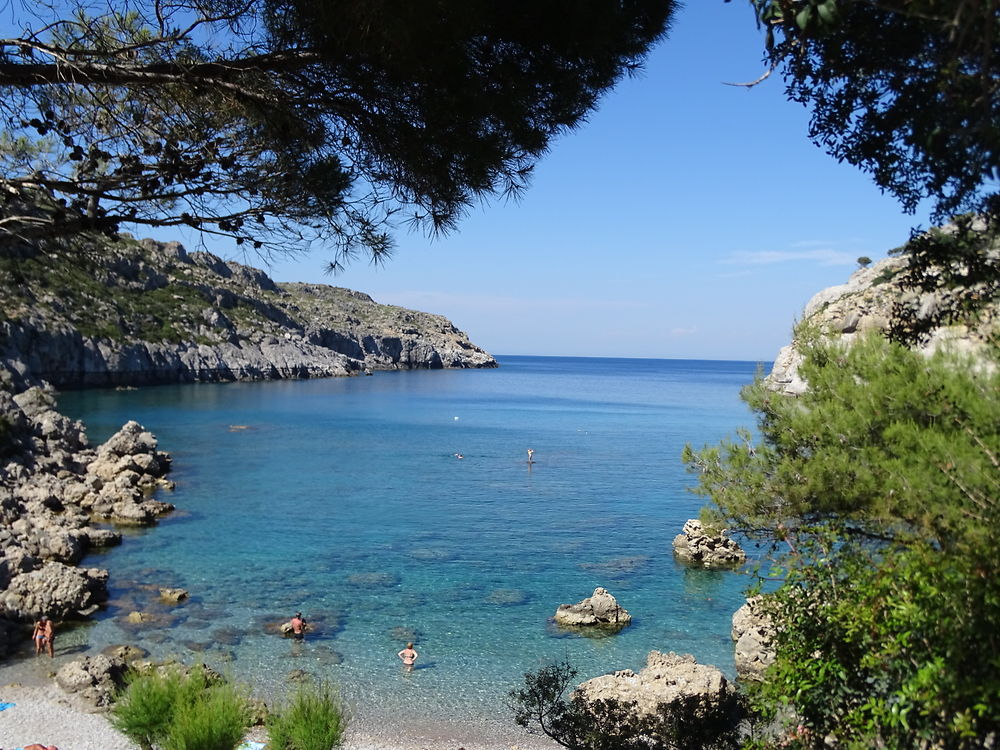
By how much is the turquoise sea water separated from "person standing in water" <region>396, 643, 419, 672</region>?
0.22 meters

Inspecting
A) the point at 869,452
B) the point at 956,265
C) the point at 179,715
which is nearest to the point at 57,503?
the point at 179,715

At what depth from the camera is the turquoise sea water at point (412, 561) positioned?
1627cm

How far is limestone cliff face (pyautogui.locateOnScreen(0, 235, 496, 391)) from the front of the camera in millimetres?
71688

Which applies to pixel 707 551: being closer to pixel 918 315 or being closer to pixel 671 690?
pixel 671 690

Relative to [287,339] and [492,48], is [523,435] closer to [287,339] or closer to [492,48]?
[492,48]

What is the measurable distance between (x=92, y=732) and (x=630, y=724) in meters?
8.24

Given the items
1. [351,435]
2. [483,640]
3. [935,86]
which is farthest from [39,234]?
[351,435]

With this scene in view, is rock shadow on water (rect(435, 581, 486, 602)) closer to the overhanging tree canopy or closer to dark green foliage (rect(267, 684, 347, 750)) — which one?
dark green foliage (rect(267, 684, 347, 750))

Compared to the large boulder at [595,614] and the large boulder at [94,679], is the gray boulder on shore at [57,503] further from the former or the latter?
the large boulder at [595,614]

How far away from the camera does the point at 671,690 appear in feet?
41.4

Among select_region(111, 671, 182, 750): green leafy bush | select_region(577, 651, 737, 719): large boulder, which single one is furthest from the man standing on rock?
select_region(577, 651, 737, 719): large boulder

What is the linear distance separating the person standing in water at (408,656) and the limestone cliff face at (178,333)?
2418 cm

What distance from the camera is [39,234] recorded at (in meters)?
6.81

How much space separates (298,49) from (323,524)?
24.4 m
